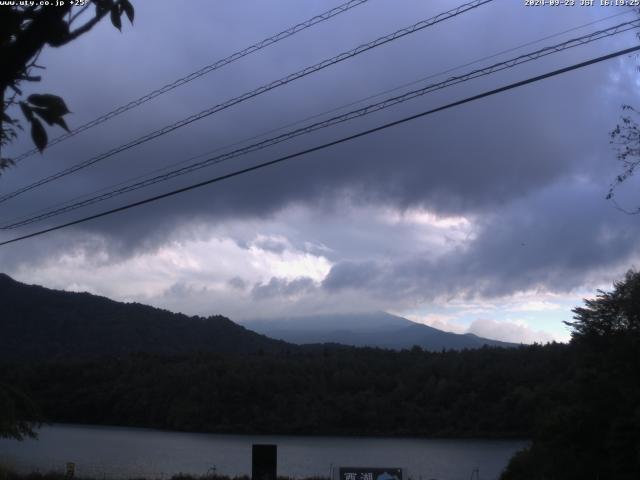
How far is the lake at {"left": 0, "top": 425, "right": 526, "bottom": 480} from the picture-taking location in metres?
36.9

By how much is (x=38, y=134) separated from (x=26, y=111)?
0.38ft

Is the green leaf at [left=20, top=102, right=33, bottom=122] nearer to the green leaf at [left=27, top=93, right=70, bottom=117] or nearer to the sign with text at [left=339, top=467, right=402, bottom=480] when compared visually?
the green leaf at [left=27, top=93, right=70, bottom=117]

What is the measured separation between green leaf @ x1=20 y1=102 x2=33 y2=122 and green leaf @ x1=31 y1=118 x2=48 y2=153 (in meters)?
0.02

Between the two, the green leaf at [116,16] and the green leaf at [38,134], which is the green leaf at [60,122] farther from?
the green leaf at [116,16]

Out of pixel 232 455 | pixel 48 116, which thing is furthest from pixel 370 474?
pixel 232 455

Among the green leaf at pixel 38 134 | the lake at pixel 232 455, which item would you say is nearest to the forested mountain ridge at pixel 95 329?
the lake at pixel 232 455

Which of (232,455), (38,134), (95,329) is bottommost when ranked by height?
(232,455)

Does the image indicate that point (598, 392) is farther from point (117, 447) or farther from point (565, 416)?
point (117, 447)

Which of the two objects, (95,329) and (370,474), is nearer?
(370,474)

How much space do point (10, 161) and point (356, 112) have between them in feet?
21.4

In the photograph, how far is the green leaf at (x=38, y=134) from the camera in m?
3.24

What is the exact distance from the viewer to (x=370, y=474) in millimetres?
15492

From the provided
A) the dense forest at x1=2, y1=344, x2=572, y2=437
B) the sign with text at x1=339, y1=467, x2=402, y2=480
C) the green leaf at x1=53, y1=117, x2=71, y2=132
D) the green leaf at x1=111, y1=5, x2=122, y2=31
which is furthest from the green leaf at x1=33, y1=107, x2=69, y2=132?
the dense forest at x1=2, y1=344, x2=572, y2=437

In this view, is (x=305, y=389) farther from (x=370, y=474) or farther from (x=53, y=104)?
(x=53, y=104)
